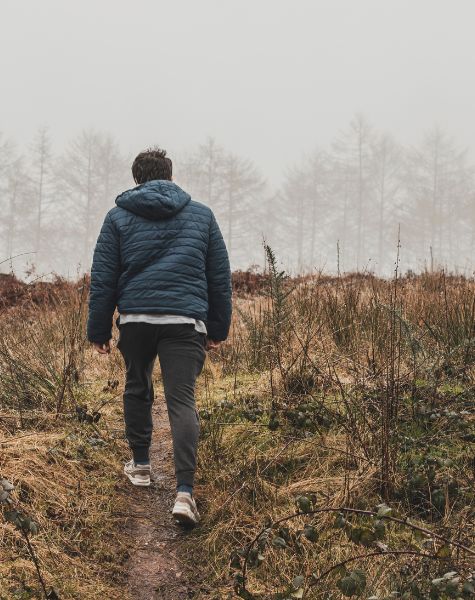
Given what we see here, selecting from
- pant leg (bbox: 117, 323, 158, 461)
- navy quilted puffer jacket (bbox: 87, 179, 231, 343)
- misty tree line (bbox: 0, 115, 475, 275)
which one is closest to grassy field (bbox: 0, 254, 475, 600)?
pant leg (bbox: 117, 323, 158, 461)

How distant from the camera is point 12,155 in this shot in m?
37.2

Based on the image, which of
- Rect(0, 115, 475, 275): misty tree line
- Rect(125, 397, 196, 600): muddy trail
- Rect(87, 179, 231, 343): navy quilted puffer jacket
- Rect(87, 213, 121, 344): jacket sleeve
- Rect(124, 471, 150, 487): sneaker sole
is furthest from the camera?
Rect(0, 115, 475, 275): misty tree line

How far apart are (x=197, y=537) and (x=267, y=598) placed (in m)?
0.61

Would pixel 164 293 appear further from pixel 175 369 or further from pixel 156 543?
pixel 156 543

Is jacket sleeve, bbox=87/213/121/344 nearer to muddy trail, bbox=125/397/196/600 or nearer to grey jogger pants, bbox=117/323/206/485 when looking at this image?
grey jogger pants, bbox=117/323/206/485

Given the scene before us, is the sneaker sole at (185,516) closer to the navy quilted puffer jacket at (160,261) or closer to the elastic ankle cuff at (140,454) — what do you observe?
the elastic ankle cuff at (140,454)

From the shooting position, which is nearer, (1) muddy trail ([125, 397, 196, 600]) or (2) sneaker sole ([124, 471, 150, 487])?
(1) muddy trail ([125, 397, 196, 600])

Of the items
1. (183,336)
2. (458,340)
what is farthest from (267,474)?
(458,340)

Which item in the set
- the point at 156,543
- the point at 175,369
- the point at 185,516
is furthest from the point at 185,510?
the point at 175,369

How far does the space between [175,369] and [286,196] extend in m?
39.6

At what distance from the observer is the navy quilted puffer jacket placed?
2.73 metres

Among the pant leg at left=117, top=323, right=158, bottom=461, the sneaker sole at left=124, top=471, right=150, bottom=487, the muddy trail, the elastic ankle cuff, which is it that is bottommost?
the muddy trail

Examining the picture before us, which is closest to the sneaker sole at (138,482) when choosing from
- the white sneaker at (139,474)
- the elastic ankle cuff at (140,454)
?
the white sneaker at (139,474)

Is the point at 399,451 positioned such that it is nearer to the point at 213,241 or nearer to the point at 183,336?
the point at 183,336
